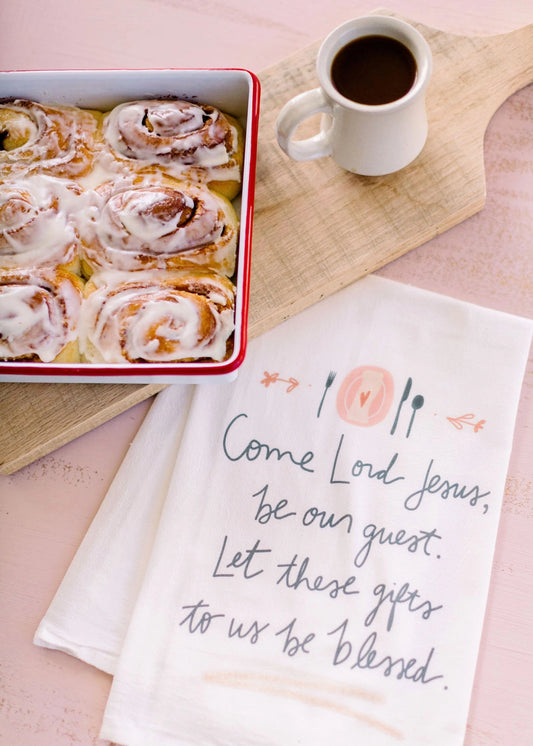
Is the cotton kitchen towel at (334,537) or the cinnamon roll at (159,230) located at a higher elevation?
the cinnamon roll at (159,230)

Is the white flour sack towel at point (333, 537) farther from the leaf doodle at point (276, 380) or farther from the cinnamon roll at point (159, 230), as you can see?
the cinnamon roll at point (159, 230)

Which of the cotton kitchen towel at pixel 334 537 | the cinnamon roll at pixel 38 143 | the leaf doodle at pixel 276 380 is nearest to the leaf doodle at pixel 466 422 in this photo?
the cotton kitchen towel at pixel 334 537

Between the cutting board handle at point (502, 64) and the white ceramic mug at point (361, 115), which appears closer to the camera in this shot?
the white ceramic mug at point (361, 115)

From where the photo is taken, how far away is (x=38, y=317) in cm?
56

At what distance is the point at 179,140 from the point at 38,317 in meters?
0.18

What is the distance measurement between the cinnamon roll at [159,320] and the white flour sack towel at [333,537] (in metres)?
0.11

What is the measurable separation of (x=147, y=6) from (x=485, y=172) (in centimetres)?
38

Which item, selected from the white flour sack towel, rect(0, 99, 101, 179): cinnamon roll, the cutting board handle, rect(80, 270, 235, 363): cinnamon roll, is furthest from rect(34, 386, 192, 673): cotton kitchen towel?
the cutting board handle

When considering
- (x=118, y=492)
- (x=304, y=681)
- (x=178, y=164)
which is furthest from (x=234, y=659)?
(x=178, y=164)

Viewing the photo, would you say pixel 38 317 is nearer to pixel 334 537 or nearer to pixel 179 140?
pixel 179 140

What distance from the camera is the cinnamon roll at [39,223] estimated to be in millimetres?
585

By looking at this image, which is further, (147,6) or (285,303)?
(147,6)

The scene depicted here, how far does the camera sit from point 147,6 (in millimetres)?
744

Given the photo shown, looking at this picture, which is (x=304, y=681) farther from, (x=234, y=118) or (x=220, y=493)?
(x=234, y=118)
